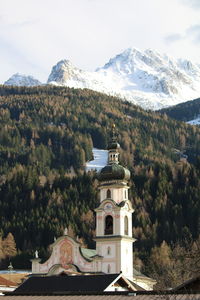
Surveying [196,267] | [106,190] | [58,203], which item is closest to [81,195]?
[58,203]

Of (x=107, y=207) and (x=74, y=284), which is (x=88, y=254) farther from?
(x=74, y=284)

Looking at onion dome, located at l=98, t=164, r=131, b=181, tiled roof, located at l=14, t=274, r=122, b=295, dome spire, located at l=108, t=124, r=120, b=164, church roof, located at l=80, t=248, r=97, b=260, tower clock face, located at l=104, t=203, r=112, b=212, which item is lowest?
tiled roof, located at l=14, t=274, r=122, b=295

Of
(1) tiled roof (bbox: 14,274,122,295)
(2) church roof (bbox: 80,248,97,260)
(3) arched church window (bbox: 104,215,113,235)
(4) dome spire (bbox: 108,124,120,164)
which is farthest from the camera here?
(4) dome spire (bbox: 108,124,120,164)

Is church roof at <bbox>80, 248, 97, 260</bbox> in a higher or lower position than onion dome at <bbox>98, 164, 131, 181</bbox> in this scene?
lower

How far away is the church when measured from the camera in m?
99.0

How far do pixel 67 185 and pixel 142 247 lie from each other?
3845cm

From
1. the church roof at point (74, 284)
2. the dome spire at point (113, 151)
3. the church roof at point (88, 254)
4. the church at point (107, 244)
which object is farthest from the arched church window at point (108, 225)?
the church roof at point (74, 284)

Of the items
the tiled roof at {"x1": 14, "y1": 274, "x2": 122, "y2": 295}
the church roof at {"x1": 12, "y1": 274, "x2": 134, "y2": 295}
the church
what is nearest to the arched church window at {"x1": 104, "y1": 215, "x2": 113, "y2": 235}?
the church

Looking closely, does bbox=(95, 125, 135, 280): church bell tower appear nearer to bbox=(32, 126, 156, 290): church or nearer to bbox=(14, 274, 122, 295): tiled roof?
bbox=(32, 126, 156, 290): church

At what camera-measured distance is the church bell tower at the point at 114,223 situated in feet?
325

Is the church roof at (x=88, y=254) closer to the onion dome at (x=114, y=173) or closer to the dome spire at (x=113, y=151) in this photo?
the onion dome at (x=114, y=173)

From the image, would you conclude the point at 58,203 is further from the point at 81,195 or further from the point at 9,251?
the point at 9,251

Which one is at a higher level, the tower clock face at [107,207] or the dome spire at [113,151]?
the dome spire at [113,151]

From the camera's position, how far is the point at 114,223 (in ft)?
327
